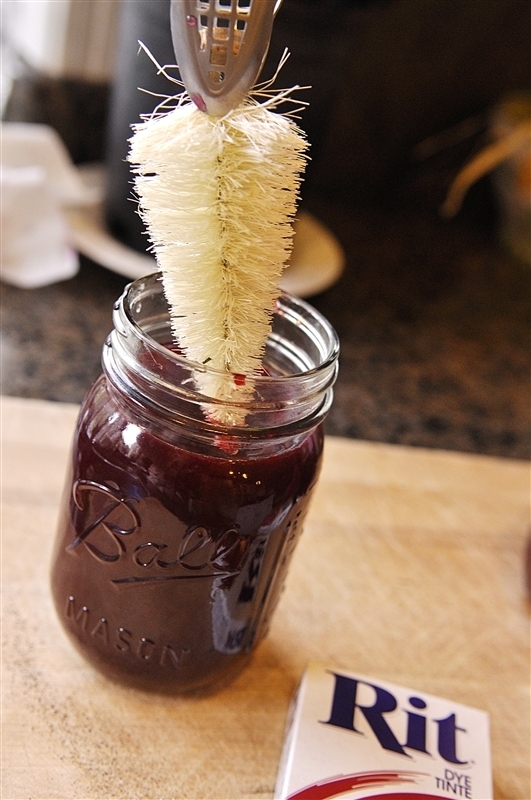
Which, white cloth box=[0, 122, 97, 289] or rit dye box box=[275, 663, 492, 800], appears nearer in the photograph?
rit dye box box=[275, 663, 492, 800]

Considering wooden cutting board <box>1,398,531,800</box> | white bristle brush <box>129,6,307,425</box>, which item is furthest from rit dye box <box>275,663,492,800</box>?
white bristle brush <box>129,6,307,425</box>

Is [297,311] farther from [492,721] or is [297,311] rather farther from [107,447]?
[492,721]

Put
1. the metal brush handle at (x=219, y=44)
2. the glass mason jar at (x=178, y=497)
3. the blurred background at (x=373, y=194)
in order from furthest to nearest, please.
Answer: the blurred background at (x=373, y=194), the glass mason jar at (x=178, y=497), the metal brush handle at (x=219, y=44)

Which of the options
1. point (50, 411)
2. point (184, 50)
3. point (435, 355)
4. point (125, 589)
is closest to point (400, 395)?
point (435, 355)

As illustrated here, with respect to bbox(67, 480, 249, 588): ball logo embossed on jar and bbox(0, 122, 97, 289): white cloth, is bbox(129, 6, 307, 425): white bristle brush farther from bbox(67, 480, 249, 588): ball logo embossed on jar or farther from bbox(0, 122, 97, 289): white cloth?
bbox(0, 122, 97, 289): white cloth

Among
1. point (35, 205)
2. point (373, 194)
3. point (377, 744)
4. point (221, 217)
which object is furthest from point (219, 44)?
point (373, 194)

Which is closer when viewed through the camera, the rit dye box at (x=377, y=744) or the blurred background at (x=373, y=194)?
the rit dye box at (x=377, y=744)

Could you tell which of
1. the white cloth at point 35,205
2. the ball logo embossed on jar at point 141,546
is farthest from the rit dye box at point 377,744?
the white cloth at point 35,205

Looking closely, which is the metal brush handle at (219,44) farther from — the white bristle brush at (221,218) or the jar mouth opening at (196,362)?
the jar mouth opening at (196,362)
